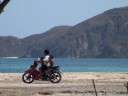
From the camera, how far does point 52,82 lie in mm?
25828

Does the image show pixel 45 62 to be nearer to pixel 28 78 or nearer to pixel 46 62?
pixel 46 62

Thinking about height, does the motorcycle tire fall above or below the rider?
below

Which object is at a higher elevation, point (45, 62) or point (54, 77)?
point (45, 62)

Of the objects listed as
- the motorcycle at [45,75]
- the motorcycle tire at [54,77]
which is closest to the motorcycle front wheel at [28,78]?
the motorcycle at [45,75]

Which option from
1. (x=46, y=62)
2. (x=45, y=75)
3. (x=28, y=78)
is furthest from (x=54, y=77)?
(x=28, y=78)

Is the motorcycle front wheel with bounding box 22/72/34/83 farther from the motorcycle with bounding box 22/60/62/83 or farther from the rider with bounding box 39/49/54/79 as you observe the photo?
the rider with bounding box 39/49/54/79

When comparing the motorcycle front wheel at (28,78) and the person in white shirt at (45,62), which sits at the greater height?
the person in white shirt at (45,62)

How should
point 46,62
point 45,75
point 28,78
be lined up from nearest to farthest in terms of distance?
point 46,62, point 45,75, point 28,78

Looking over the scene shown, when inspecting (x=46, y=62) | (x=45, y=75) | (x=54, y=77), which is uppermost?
(x=46, y=62)

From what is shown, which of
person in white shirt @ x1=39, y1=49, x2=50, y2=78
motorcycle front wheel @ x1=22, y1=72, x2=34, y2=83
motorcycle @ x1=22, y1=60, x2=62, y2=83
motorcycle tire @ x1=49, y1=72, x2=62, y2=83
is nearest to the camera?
person in white shirt @ x1=39, y1=49, x2=50, y2=78

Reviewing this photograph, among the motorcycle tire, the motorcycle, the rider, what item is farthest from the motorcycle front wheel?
the motorcycle tire

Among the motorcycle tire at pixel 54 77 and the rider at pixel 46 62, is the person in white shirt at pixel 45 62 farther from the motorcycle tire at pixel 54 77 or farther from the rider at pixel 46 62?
the motorcycle tire at pixel 54 77

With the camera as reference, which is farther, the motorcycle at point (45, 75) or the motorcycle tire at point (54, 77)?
the motorcycle tire at point (54, 77)

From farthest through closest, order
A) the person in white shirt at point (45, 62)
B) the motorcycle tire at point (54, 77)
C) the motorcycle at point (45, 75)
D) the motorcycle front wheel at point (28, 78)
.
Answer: the motorcycle front wheel at point (28, 78) < the motorcycle tire at point (54, 77) < the motorcycle at point (45, 75) < the person in white shirt at point (45, 62)
